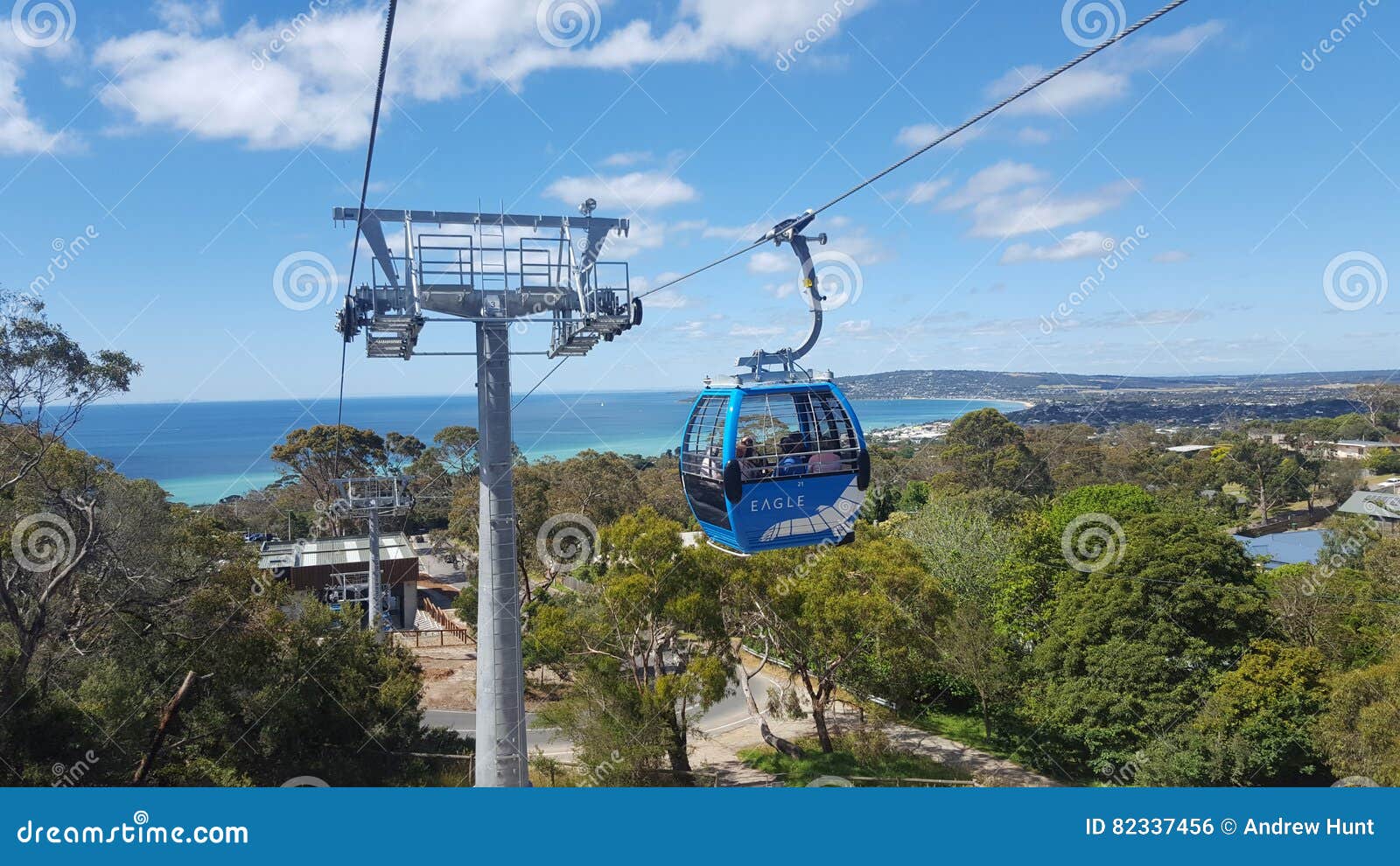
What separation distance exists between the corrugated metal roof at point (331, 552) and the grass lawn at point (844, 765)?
17.1 m

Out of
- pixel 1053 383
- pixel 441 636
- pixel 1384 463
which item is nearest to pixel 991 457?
pixel 1384 463

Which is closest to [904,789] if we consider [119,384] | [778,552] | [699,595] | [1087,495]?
[699,595]

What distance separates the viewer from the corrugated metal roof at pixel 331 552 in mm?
28828

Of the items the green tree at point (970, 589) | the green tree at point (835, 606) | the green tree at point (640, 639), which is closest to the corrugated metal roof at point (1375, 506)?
the green tree at point (970, 589)

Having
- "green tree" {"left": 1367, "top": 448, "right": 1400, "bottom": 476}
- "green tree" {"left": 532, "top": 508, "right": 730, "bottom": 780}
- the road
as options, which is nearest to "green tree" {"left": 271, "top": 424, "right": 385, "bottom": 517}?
the road

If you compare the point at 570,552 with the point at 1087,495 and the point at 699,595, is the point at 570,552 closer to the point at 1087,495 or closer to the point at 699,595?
the point at 699,595

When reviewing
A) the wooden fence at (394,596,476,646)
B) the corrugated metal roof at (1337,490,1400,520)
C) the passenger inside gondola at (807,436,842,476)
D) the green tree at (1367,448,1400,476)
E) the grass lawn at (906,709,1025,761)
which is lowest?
the grass lawn at (906,709,1025,761)

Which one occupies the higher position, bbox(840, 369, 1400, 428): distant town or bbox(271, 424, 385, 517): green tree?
bbox(840, 369, 1400, 428): distant town

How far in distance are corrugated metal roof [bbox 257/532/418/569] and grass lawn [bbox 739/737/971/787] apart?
17088 mm

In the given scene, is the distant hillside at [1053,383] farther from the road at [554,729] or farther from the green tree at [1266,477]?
the road at [554,729]

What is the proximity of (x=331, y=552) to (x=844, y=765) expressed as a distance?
22583mm

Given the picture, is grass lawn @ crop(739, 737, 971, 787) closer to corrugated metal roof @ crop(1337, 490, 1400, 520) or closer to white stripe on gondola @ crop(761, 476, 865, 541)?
white stripe on gondola @ crop(761, 476, 865, 541)

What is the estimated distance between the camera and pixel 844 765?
57.8ft

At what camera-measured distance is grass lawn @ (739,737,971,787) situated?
56.0 feet
